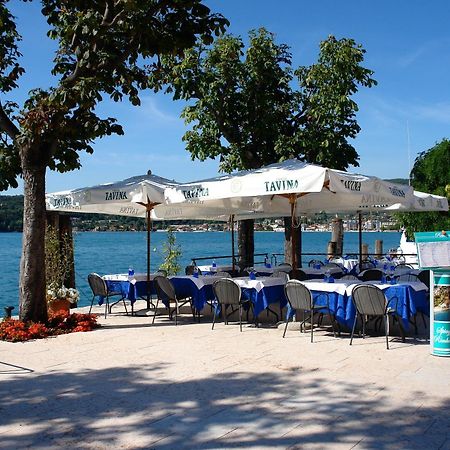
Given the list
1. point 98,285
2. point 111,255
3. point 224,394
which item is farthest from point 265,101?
point 111,255

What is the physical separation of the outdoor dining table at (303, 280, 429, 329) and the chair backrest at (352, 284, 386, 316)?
352 millimetres

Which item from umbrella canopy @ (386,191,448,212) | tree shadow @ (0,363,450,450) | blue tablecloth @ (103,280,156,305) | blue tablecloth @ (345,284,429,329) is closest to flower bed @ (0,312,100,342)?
blue tablecloth @ (103,280,156,305)

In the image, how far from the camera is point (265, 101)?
15.1m

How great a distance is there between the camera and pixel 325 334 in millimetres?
8719

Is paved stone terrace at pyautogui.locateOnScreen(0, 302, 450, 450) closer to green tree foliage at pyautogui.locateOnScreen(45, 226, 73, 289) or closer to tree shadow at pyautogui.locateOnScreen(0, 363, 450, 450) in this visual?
tree shadow at pyautogui.locateOnScreen(0, 363, 450, 450)

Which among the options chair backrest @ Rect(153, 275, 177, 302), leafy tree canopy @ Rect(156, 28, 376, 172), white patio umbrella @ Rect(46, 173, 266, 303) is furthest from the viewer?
leafy tree canopy @ Rect(156, 28, 376, 172)

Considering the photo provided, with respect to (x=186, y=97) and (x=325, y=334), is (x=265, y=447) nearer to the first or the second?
(x=325, y=334)

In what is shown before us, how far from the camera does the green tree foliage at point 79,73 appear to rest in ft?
27.4

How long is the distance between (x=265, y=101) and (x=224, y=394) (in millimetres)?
10841

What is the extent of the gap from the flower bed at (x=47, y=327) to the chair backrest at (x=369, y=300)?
14.3 feet

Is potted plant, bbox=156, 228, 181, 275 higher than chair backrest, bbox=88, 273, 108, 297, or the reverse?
potted plant, bbox=156, 228, 181, 275

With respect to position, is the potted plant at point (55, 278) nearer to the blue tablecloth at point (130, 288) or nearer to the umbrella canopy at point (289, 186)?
the blue tablecloth at point (130, 288)

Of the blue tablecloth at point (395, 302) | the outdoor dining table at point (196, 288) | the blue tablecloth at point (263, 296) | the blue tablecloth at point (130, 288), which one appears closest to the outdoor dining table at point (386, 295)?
the blue tablecloth at point (395, 302)

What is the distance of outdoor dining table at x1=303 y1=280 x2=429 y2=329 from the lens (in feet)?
26.0
